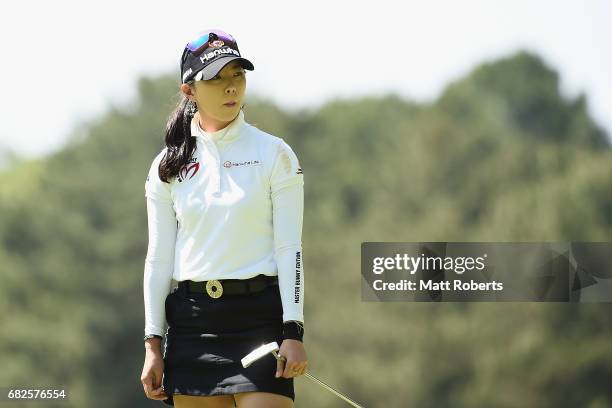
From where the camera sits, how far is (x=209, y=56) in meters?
2.55

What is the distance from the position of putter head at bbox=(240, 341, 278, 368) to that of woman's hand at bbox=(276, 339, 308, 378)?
0.08ft

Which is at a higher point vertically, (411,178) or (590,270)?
(411,178)

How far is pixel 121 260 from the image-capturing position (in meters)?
15.7

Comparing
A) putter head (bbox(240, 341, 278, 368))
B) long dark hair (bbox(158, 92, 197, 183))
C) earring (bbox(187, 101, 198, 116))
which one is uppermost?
earring (bbox(187, 101, 198, 116))

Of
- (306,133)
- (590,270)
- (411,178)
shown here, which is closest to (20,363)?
(306,133)

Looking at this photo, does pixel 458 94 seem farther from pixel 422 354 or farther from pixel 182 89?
pixel 182 89

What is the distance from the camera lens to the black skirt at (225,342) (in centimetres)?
247

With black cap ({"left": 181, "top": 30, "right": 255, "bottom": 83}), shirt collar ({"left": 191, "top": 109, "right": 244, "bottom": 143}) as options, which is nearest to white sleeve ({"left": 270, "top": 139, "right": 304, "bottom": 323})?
shirt collar ({"left": 191, "top": 109, "right": 244, "bottom": 143})

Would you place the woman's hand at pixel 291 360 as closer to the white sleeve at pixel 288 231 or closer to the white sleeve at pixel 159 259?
the white sleeve at pixel 288 231

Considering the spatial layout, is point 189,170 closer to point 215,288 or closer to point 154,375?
point 215,288

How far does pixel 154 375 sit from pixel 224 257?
0.32 metres

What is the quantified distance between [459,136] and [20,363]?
6.65 metres

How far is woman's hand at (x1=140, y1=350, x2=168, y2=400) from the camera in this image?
2549 mm

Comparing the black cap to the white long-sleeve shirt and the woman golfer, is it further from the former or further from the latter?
the white long-sleeve shirt
